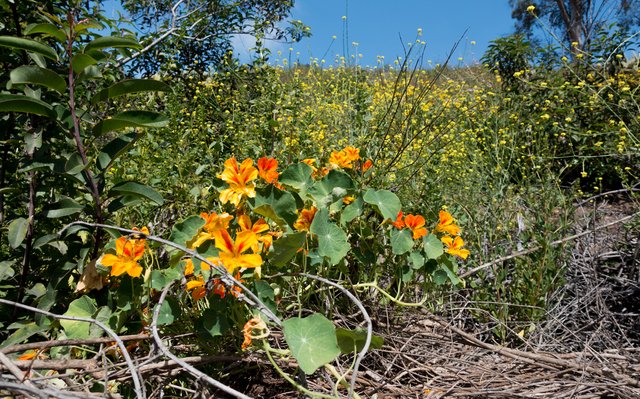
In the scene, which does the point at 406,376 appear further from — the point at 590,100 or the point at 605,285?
the point at 590,100

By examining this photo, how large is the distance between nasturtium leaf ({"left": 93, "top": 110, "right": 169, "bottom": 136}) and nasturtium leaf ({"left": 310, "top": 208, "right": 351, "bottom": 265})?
48 centimetres

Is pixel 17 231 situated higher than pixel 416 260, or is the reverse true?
pixel 17 231

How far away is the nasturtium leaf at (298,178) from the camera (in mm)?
1534

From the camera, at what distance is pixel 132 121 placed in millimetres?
1354

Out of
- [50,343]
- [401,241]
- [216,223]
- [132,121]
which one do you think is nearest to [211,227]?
[216,223]

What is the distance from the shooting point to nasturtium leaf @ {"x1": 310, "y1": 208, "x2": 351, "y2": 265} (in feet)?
4.60

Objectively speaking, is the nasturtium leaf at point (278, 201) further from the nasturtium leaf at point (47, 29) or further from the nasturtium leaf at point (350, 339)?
the nasturtium leaf at point (47, 29)

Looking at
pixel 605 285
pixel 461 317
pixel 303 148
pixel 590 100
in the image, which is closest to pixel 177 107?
pixel 303 148

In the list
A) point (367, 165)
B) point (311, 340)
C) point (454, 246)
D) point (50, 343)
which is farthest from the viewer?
point (367, 165)

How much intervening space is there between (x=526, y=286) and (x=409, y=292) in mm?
516

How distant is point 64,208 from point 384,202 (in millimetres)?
898

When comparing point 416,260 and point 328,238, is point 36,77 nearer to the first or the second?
point 328,238

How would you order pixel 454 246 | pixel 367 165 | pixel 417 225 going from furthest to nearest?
pixel 367 165, pixel 454 246, pixel 417 225

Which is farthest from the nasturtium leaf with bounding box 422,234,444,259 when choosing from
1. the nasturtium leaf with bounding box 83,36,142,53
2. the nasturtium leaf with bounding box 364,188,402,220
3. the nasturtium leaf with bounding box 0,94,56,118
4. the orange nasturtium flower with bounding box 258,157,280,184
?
the nasturtium leaf with bounding box 0,94,56,118
